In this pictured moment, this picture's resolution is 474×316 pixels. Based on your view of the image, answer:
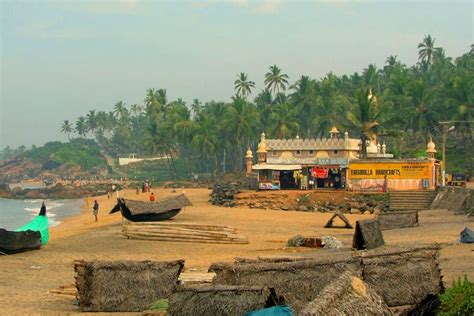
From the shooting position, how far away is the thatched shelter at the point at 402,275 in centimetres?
1417

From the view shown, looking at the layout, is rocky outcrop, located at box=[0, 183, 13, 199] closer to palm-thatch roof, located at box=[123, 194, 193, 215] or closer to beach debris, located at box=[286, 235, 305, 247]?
palm-thatch roof, located at box=[123, 194, 193, 215]

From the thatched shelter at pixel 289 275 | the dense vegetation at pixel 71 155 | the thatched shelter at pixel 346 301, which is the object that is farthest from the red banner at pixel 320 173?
the dense vegetation at pixel 71 155

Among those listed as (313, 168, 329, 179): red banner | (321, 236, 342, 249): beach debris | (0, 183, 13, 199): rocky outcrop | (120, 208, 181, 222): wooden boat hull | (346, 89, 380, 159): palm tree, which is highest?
(346, 89, 380, 159): palm tree

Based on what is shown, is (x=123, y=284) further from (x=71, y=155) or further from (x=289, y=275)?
(x=71, y=155)

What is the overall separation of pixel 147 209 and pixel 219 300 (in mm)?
23068

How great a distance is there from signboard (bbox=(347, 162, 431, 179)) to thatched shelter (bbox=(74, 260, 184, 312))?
39.1 metres

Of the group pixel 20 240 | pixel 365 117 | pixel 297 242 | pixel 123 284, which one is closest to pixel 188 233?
pixel 297 242

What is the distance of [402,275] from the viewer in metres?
14.3

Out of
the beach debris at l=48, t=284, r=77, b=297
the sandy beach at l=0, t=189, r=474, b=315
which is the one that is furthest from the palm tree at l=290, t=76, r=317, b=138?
the beach debris at l=48, t=284, r=77, b=297

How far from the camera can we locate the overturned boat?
33.4 meters

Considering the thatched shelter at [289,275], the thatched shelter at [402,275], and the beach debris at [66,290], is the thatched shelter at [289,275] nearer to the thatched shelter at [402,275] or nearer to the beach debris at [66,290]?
the thatched shelter at [402,275]

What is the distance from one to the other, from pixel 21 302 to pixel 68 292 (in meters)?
1.23

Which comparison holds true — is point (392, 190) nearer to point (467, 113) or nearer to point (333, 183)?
point (333, 183)

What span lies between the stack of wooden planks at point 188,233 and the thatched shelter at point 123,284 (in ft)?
40.9
